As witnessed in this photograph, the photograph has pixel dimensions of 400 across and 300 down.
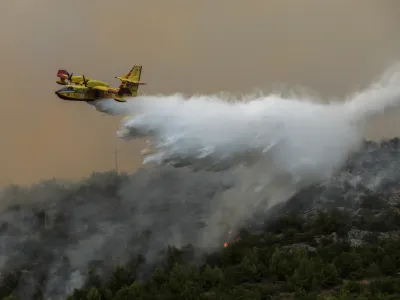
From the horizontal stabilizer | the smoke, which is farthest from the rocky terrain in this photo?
the horizontal stabilizer

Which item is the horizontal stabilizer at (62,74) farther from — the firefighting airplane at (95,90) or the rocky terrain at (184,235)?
the rocky terrain at (184,235)

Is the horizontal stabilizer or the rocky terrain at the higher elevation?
the horizontal stabilizer

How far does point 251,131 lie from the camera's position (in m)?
63.4

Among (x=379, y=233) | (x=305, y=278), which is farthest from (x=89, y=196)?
(x=305, y=278)

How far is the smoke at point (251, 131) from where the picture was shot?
200 ft

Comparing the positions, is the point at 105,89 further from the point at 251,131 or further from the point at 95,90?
the point at 251,131

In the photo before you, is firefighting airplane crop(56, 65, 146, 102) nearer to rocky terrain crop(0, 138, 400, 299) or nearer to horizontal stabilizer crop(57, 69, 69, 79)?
horizontal stabilizer crop(57, 69, 69, 79)

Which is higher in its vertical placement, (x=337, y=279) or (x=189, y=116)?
(x=189, y=116)

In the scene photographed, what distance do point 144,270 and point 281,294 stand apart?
93.9 feet

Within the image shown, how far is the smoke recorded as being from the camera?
200ft

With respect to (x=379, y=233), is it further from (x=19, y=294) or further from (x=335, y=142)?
(x=19, y=294)

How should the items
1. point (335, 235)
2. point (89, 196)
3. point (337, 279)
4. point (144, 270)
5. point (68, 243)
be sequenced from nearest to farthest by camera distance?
point (337, 279) < point (144, 270) < point (335, 235) < point (68, 243) < point (89, 196)

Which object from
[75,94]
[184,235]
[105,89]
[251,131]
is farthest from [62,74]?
[184,235]

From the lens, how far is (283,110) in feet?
217
